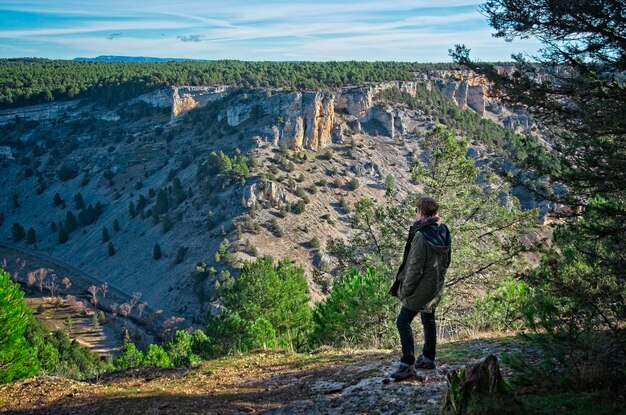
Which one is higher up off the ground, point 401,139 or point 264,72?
point 264,72

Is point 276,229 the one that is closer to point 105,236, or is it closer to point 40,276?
point 105,236

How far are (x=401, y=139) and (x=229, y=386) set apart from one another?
82.2 metres

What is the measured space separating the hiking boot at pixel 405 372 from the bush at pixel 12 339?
5496 millimetres

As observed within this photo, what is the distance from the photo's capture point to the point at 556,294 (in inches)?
197

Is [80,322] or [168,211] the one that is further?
[168,211]

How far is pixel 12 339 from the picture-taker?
304 inches

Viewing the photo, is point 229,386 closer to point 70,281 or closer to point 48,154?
point 70,281

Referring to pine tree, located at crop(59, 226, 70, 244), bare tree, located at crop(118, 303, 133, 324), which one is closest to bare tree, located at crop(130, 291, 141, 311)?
bare tree, located at crop(118, 303, 133, 324)

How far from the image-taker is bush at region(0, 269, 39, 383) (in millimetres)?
7559

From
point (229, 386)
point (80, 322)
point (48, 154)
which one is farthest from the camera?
point (48, 154)

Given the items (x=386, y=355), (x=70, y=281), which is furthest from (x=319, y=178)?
(x=386, y=355)

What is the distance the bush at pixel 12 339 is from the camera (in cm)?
756

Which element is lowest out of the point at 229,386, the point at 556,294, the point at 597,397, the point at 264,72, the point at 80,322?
the point at 80,322

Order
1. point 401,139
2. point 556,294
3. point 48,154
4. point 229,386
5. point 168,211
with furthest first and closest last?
1. point 48,154
2. point 401,139
3. point 168,211
4. point 229,386
5. point 556,294
